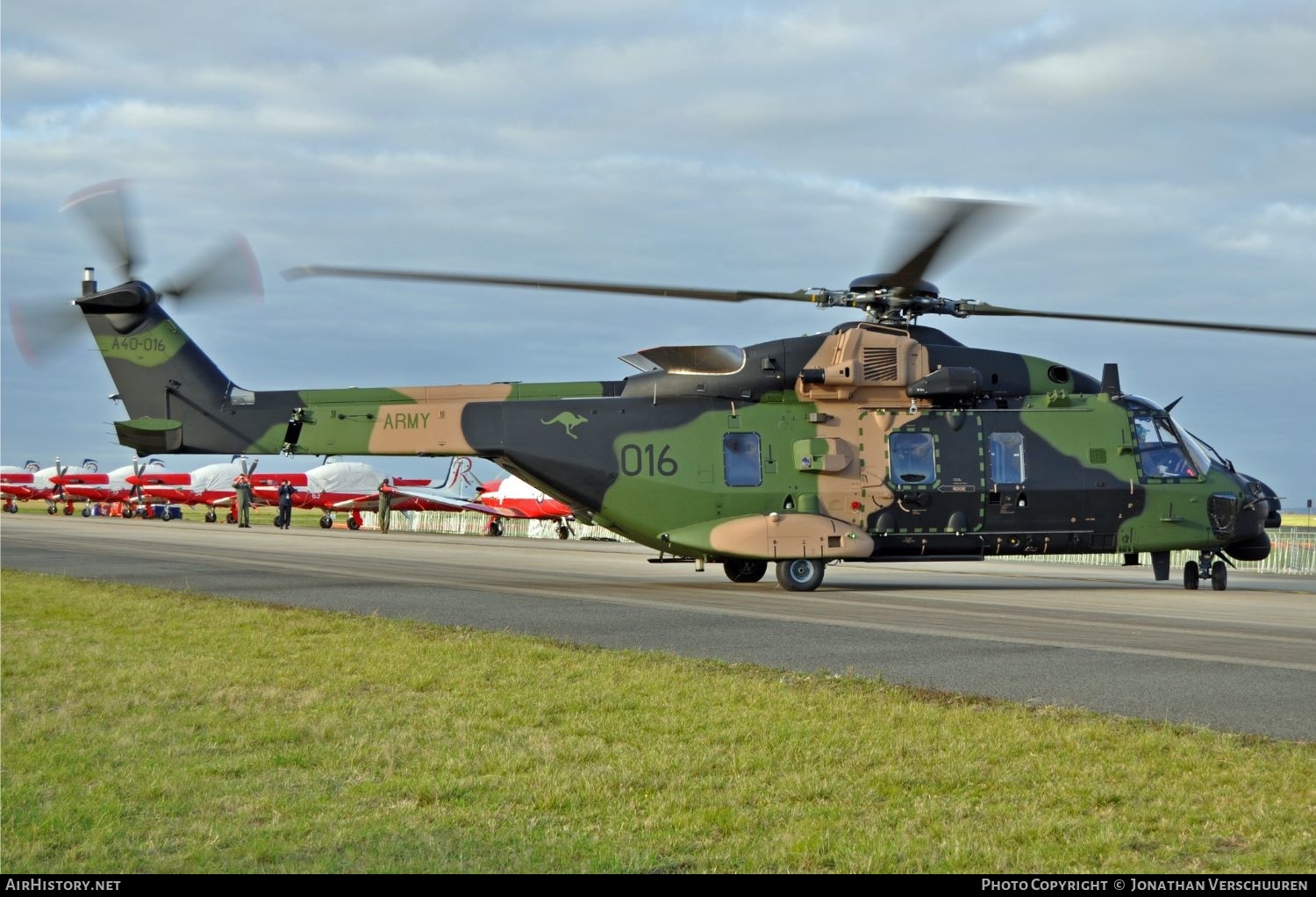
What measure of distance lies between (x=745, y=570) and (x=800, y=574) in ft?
7.15

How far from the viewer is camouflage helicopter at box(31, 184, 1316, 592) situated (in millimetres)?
19672

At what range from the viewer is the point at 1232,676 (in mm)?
10547

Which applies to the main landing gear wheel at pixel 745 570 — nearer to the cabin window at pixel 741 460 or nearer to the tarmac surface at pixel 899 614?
the tarmac surface at pixel 899 614

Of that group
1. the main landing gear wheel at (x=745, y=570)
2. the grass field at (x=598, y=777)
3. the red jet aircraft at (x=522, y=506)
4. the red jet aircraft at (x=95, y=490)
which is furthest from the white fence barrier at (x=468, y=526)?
the grass field at (x=598, y=777)

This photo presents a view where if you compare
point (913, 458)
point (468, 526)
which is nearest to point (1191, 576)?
point (913, 458)

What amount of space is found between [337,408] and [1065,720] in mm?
14282

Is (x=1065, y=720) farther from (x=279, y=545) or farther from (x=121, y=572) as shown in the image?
(x=279, y=545)

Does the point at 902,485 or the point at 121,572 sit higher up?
the point at 902,485

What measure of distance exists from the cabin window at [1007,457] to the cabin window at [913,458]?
1037 mm

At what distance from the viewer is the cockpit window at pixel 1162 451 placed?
21219mm

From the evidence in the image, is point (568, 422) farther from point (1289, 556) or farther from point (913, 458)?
point (1289, 556)

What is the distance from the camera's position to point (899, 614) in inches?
639

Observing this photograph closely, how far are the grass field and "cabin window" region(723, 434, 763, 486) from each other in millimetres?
9867
